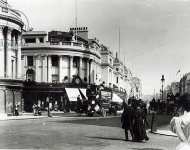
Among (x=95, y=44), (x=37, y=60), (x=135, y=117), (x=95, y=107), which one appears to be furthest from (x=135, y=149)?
(x=95, y=44)

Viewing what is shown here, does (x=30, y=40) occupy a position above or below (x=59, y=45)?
above

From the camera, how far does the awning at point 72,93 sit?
51.5m

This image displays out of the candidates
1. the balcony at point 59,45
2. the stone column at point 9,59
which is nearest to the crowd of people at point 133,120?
the stone column at point 9,59

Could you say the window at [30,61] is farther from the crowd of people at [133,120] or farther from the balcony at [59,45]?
the crowd of people at [133,120]

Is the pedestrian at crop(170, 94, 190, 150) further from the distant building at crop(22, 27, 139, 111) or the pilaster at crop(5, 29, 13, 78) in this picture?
the distant building at crop(22, 27, 139, 111)

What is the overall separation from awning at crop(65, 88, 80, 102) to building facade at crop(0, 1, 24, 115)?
8.82 m

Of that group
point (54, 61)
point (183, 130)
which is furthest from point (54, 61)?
point (183, 130)

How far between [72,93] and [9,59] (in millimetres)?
12187

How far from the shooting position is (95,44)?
218 feet

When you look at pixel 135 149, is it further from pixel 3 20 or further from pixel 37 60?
pixel 37 60

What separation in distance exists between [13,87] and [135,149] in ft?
104

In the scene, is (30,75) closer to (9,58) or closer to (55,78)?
(55,78)

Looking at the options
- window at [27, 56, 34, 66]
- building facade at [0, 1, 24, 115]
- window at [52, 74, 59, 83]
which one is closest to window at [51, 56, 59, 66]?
window at [52, 74, 59, 83]

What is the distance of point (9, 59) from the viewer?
43.0 meters
